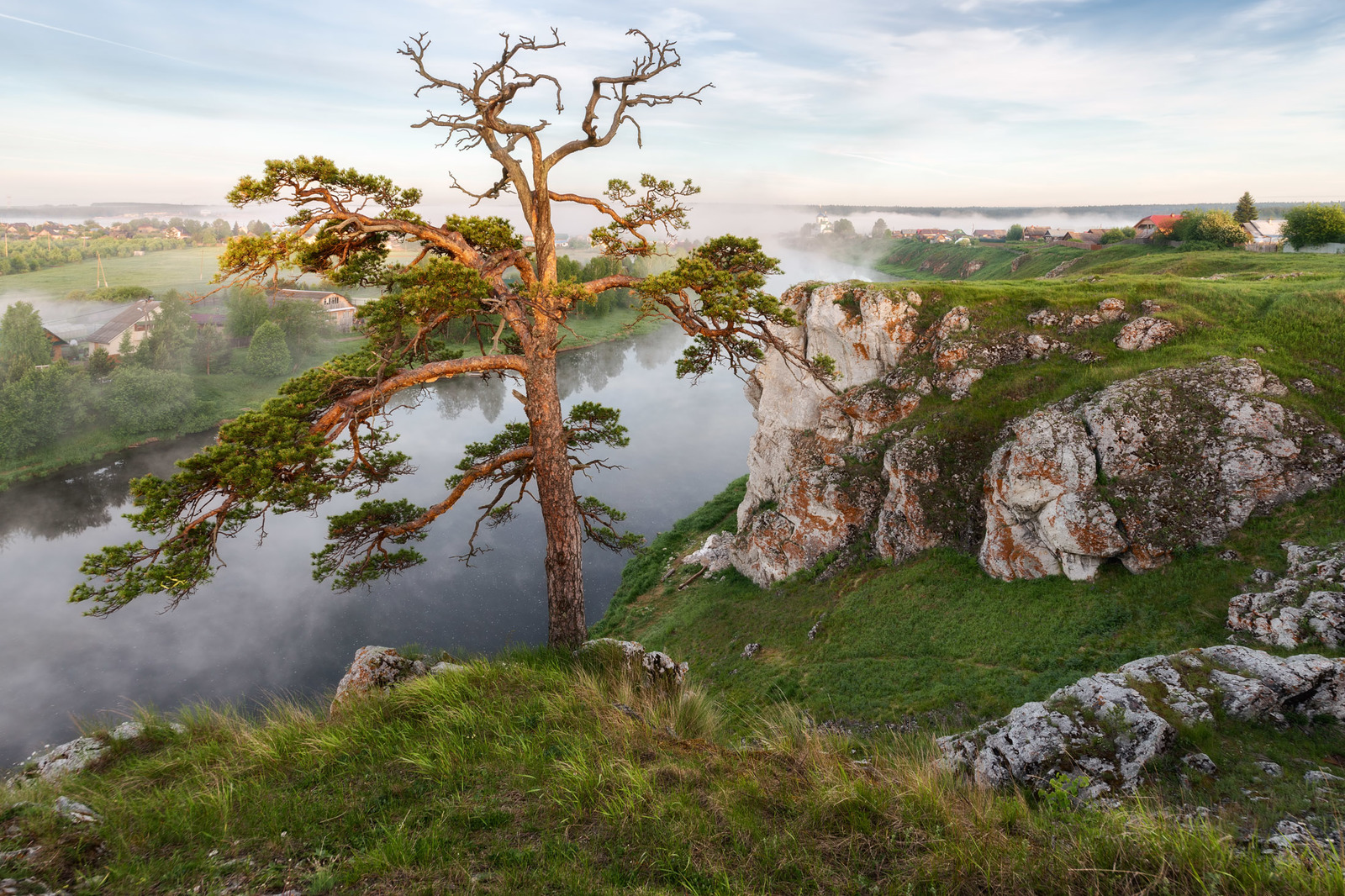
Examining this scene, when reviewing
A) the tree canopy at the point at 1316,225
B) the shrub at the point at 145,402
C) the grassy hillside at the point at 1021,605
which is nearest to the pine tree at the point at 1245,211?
the tree canopy at the point at 1316,225

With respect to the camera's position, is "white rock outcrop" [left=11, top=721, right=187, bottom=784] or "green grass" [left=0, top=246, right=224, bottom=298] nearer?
"white rock outcrop" [left=11, top=721, right=187, bottom=784]

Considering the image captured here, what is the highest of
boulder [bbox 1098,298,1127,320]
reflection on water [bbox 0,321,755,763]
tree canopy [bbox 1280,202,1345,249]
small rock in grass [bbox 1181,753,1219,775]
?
tree canopy [bbox 1280,202,1345,249]

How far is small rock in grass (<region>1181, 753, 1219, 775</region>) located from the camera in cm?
668

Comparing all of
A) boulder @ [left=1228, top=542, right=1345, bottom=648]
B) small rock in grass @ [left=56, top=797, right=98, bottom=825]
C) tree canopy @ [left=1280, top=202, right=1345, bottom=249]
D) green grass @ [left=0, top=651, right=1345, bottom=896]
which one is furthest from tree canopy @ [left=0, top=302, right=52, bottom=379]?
tree canopy @ [left=1280, top=202, right=1345, bottom=249]

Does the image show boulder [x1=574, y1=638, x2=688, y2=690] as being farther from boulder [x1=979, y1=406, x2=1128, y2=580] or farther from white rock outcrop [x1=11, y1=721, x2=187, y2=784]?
boulder [x1=979, y1=406, x2=1128, y2=580]

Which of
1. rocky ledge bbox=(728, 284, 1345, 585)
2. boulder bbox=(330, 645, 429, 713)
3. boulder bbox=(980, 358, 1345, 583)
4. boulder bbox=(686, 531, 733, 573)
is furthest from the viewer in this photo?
boulder bbox=(686, 531, 733, 573)

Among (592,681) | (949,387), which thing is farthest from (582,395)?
(592,681)

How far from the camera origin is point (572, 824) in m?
4.71

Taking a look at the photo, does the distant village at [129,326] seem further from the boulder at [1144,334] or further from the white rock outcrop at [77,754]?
the boulder at [1144,334]

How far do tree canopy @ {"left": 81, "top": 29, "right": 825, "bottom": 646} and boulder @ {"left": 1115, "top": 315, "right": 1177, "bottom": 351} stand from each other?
1565 cm

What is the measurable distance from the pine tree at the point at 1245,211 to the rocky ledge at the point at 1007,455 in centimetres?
5813

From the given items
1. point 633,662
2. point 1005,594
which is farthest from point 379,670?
point 1005,594

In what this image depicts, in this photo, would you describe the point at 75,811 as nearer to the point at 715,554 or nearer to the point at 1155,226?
the point at 715,554

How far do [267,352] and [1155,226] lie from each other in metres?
107
